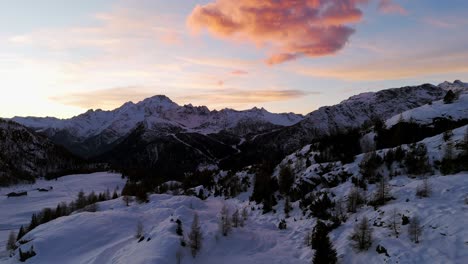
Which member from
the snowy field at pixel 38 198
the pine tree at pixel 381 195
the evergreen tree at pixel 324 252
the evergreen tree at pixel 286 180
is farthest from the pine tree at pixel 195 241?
the snowy field at pixel 38 198

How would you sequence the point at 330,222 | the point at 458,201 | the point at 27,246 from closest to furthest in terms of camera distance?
the point at 458,201
the point at 330,222
the point at 27,246

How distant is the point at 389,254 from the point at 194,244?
16.3 meters

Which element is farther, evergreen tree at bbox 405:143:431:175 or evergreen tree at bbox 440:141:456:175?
evergreen tree at bbox 405:143:431:175

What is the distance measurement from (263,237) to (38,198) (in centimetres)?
10844

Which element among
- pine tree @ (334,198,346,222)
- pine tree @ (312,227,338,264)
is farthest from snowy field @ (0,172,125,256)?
pine tree @ (334,198,346,222)

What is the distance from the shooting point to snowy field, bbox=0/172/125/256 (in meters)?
80.5

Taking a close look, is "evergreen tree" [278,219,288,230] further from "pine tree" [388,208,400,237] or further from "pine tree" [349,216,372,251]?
"pine tree" [388,208,400,237]

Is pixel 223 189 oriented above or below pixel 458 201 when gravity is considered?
below

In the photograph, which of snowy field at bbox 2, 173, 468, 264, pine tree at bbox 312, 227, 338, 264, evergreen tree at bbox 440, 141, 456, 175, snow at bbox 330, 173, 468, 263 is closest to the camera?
snow at bbox 330, 173, 468, 263

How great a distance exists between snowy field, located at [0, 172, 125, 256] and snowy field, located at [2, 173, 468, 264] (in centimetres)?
1923

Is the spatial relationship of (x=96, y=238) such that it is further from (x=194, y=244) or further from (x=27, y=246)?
(x=194, y=244)

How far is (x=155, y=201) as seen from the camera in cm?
→ 5650

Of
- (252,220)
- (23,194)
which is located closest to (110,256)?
(252,220)

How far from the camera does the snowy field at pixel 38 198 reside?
80.5 m
